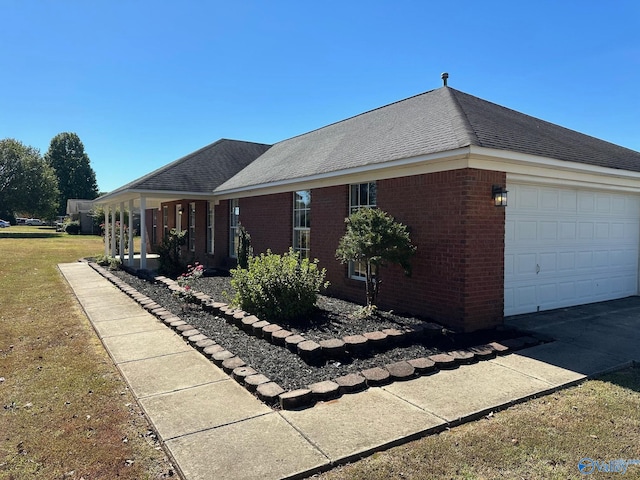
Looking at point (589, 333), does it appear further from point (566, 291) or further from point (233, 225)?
point (233, 225)

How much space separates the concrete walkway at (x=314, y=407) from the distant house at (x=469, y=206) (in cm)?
135

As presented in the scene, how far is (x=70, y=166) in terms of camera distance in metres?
75.6

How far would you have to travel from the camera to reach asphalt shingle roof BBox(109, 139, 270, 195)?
14.3m

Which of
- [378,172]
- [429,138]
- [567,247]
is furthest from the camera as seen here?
[567,247]

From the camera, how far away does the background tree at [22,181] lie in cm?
4806

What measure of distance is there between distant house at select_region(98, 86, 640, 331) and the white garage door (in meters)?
0.03

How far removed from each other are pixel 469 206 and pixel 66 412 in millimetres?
5893

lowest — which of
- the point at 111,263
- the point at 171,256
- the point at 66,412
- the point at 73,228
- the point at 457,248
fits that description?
the point at 66,412

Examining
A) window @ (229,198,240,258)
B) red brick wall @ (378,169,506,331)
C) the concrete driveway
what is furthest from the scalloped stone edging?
window @ (229,198,240,258)

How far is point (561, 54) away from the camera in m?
11.1

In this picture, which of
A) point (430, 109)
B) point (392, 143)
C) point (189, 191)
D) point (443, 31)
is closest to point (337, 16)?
point (443, 31)

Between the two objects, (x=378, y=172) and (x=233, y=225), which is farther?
(x=233, y=225)

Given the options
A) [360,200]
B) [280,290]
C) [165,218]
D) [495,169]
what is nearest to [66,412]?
[280,290]

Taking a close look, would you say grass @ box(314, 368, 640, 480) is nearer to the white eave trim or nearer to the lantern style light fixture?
the lantern style light fixture
